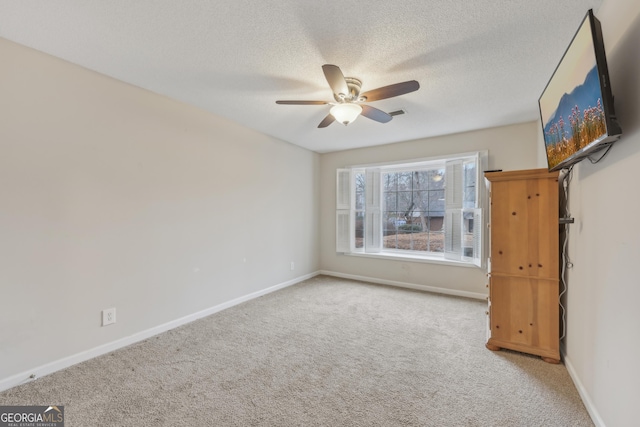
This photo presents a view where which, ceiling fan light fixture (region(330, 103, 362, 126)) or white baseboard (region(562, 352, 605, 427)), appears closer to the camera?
white baseboard (region(562, 352, 605, 427))

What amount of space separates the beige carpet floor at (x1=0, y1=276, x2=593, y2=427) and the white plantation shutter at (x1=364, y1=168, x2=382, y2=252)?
1.88 metres

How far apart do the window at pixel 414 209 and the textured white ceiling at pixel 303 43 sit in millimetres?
1318

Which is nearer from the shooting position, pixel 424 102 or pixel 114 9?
pixel 114 9

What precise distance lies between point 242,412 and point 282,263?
266 cm

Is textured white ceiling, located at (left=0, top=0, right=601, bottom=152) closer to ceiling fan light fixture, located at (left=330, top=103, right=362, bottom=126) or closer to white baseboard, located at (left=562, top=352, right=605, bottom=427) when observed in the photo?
ceiling fan light fixture, located at (left=330, top=103, right=362, bottom=126)

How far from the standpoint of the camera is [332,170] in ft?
16.5

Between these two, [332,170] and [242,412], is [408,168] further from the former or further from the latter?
[242,412]

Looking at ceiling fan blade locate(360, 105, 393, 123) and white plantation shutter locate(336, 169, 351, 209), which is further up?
ceiling fan blade locate(360, 105, 393, 123)

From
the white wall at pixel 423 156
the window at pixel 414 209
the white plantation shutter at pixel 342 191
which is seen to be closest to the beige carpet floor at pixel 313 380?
the white wall at pixel 423 156

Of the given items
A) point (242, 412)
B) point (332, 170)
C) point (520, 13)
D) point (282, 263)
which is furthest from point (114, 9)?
point (332, 170)

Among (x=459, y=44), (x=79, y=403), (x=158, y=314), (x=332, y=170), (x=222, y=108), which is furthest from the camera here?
(x=332, y=170)

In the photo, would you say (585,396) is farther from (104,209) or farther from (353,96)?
(104,209)

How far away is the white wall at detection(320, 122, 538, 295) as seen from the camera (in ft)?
11.4

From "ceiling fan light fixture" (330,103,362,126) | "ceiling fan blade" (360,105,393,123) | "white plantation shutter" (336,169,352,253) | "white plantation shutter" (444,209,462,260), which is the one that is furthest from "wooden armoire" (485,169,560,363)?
"white plantation shutter" (336,169,352,253)
